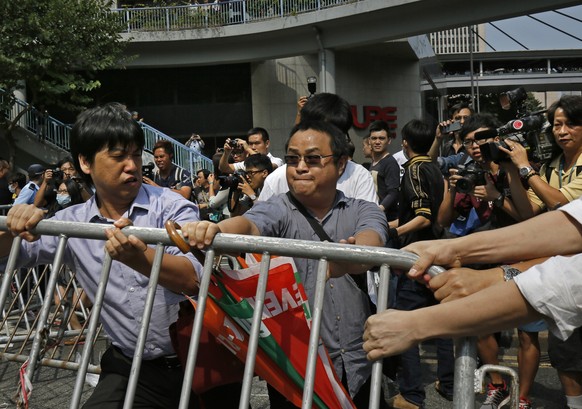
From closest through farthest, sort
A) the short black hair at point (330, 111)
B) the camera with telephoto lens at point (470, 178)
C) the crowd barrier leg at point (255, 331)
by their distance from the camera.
Answer: the crowd barrier leg at point (255, 331), the short black hair at point (330, 111), the camera with telephoto lens at point (470, 178)

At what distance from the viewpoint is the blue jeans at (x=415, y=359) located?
4.63 m

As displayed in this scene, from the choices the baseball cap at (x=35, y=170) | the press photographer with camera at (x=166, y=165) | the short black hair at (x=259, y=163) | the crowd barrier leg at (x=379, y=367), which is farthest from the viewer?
the baseball cap at (x=35, y=170)

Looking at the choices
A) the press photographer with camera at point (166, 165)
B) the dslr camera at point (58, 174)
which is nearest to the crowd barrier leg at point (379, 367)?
the press photographer with camera at point (166, 165)

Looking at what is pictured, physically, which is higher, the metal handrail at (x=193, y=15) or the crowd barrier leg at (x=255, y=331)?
the metal handrail at (x=193, y=15)

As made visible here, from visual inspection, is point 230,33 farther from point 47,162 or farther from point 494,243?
point 494,243

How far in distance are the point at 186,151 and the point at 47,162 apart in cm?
446

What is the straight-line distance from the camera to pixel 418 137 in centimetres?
535

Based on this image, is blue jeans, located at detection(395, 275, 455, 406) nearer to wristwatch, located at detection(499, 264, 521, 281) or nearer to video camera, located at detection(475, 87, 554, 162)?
video camera, located at detection(475, 87, 554, 162)

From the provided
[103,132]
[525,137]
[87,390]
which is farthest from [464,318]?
[87,390]

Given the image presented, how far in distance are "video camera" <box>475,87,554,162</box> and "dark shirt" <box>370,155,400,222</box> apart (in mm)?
1771

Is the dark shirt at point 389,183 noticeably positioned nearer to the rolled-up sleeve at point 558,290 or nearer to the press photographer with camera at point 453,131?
the press photographer with camera at point 453,131

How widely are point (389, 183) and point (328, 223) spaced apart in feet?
10.8

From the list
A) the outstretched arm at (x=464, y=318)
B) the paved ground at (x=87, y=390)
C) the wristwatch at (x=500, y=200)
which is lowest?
the paved ground at (x=87, y=390)

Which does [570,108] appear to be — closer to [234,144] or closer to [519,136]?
[519,136]
